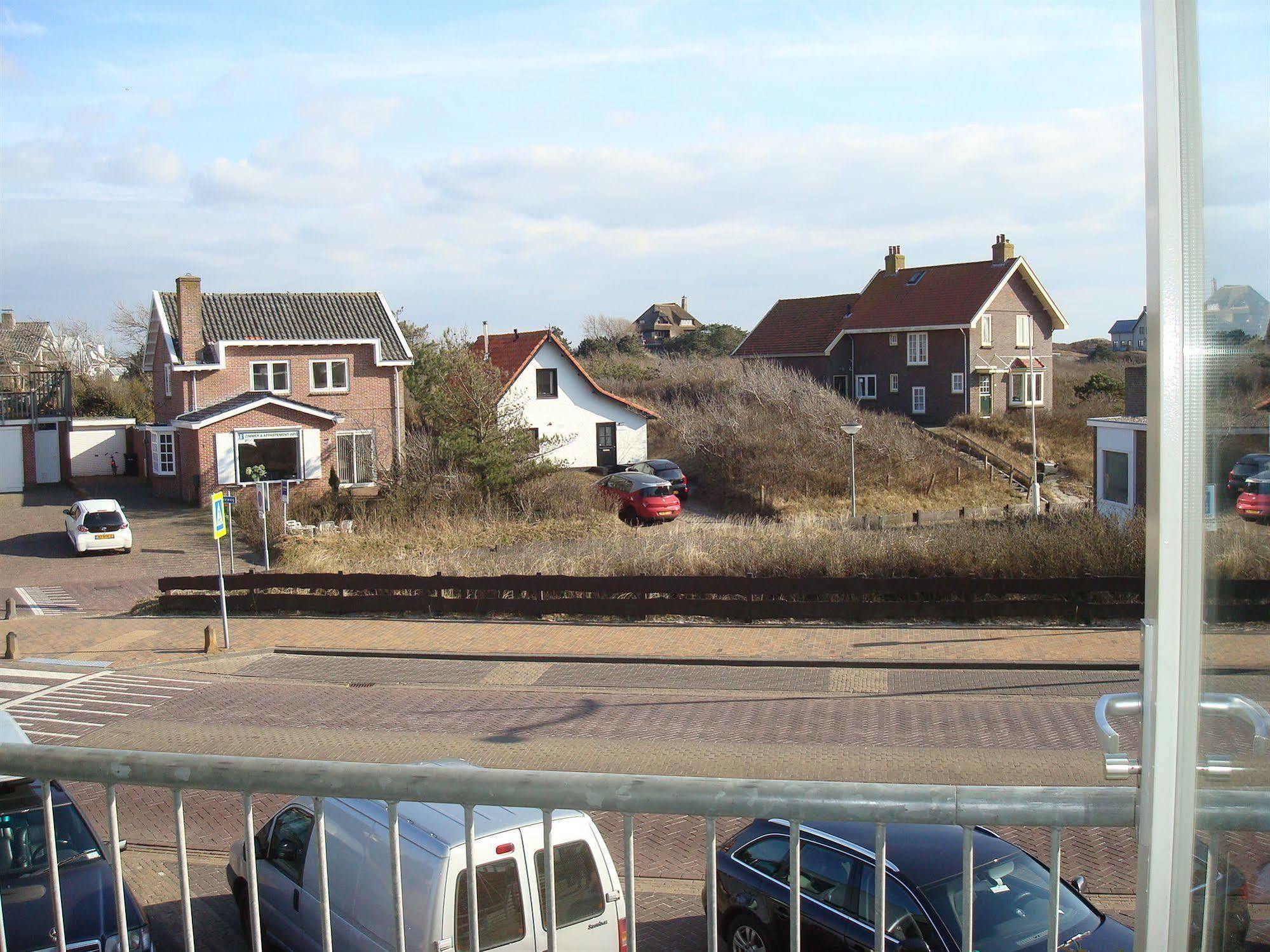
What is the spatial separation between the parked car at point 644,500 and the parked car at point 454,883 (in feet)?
85.1

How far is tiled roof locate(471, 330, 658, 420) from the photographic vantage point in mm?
43156

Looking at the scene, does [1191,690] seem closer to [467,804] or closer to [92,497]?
[467,804]

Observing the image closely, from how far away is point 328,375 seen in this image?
39.3 m

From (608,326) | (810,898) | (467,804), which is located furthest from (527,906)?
(608,326)

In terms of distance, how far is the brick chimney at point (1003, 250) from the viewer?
5125 centimetres

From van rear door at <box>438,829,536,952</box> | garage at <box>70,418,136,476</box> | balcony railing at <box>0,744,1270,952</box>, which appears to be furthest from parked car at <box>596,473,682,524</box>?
balcony railing at <box>0,744,1270,952</box>

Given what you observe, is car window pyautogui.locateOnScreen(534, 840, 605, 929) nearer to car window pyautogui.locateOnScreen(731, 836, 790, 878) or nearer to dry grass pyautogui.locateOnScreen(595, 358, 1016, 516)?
car window pyautogui.locateOnScreen(731, 836, 790, 878)

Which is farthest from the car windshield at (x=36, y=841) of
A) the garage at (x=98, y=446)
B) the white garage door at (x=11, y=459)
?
the garage at (x=98, y=446)

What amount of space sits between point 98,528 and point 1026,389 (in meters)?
39.6

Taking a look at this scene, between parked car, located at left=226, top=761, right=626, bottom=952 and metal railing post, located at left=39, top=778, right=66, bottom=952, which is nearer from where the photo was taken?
metal railing post, located at left=39, top=778, right=66, bottom=952

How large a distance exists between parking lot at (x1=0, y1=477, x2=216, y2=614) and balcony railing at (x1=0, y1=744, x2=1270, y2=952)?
2304 centimetres

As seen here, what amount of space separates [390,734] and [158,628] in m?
9.63

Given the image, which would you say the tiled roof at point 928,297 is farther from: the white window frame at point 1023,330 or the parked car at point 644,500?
the parked car at point 644,500

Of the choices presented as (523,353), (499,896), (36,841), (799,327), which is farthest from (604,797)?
(799,327)
